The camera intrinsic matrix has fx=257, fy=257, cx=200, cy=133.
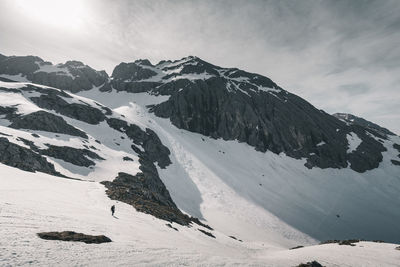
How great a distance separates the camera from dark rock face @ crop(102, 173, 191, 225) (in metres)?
29.6

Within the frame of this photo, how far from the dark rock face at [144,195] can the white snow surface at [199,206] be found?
204cm

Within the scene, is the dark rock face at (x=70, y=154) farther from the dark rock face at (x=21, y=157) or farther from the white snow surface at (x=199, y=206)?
the dark rock face at (x=21, y=157)

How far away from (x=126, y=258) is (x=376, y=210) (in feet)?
284

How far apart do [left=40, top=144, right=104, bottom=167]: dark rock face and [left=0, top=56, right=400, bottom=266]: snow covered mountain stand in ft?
0.92

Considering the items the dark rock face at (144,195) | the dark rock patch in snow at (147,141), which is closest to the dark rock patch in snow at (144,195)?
the dark rock face at (144,195)

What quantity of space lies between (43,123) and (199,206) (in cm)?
4204

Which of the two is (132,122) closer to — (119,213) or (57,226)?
(119,213)

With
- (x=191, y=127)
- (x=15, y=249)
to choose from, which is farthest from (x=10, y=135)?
(x=191, y=127)

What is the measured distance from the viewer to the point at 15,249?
10.2m

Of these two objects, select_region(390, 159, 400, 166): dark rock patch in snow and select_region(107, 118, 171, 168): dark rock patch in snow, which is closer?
select_region(107, 118, 171, 168): dark rock patch in snow

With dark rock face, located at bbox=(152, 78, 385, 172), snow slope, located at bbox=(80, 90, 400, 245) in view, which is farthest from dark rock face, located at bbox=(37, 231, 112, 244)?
dark rock face, located at bbox=(152, 78, 385, 172)

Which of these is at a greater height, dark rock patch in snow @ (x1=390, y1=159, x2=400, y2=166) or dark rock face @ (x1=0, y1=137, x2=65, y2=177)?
dark rock patch in snow @ (x1=390, y1=159, x2=400, y2=166)

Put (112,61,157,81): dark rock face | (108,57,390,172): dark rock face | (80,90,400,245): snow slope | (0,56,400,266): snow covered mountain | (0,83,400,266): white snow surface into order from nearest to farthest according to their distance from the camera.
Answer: (0,83,400,266): white snow surface
(0,56,400,266): snow covered mountain
(80,90,400,245): snow slope
(108,57,390,172): dark rock face
(112,61,157,81): dark rock face

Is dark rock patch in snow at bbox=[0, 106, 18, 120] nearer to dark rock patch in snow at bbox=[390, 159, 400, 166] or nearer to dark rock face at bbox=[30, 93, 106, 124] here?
dark rock face at bbox=[30, 93, 106, 124]
